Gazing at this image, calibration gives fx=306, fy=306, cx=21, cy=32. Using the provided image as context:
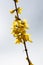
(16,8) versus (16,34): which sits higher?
(16,8)

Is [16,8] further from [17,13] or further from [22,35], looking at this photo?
[22,35]

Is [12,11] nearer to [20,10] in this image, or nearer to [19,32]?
[20,10]

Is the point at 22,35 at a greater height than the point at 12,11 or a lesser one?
lesser

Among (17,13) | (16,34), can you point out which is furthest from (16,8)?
(16,34)

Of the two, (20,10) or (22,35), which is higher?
(20,10)

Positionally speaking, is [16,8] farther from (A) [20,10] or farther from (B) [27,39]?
(B) [27,39]

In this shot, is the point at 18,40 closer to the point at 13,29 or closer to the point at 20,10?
the point at 13,29

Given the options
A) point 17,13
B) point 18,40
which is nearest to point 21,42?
point 18,40
